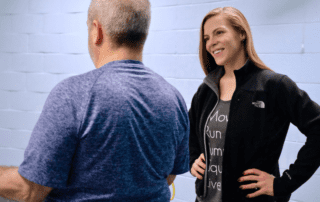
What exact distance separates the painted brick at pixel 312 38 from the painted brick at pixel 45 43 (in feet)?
5.75

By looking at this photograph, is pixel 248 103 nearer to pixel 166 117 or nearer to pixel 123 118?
pixel 166 117

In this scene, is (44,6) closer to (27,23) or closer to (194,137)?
(27,23)

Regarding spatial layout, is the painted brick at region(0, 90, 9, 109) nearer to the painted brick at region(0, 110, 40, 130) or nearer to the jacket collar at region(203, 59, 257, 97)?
the painted brick at region(0, 110, 40, 130)

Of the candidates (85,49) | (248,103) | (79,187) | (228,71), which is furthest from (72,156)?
(85,49)

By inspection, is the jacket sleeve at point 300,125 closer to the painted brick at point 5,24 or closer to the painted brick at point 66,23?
the painted brick at point 66,23

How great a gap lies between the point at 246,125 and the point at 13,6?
222cm

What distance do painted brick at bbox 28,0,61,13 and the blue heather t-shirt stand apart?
1.79 meters

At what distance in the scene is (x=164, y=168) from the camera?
2.66 feet

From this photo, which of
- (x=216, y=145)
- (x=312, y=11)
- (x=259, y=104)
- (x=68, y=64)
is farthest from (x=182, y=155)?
(x=68, y=64)

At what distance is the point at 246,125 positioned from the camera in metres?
1.14

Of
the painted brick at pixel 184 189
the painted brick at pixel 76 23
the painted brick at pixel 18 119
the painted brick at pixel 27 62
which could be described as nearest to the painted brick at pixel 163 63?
the painted brick at pixel 76 23

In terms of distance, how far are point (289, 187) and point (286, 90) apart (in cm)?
39

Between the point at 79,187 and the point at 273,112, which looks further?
the point at 273,112

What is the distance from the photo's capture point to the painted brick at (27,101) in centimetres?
232
